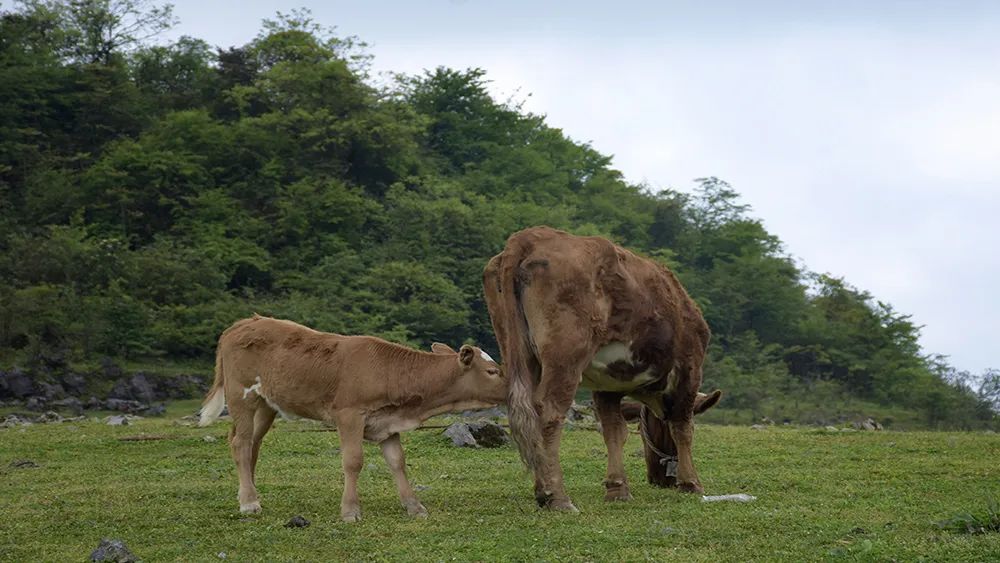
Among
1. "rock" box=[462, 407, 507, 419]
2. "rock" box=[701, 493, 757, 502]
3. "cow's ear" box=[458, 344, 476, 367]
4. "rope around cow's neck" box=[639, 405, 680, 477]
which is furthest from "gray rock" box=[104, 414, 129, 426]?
"rock" box=[701, 493, 757, 502]

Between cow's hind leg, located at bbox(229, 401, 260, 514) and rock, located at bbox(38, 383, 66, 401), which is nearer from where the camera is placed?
cow's hind leg, located at bbox(229, 401, 260, 514)

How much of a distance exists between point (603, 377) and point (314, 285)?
112 feet

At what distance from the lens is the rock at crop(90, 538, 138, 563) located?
30.9 feet

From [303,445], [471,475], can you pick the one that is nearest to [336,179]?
[303,445]

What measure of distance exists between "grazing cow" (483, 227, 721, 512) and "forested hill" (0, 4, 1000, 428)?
27010 millimetres

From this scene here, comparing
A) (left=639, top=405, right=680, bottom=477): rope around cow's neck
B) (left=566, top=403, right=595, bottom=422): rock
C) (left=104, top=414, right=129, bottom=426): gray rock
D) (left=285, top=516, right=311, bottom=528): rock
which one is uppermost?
(left=639, top=405, right=680, bottom=477): rope around cow's neck

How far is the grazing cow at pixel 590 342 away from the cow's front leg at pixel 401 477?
44.1 inches

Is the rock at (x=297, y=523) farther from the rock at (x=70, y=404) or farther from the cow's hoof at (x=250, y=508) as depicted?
the rock at (x=70, y=404)

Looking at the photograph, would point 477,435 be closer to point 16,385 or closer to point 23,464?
point 23,464

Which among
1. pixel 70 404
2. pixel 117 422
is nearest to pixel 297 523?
pixel 117 422

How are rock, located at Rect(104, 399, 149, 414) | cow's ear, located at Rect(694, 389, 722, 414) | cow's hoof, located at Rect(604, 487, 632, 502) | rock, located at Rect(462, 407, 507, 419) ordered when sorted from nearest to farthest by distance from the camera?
cow's hoof, located at Rect(604, 487, 632, 502) < cow's ear, located at Rect(694, 389, 722, 414) < rock, located at Rect(462, 407, 507, 419) < rock, located at Rect(104, 399, 149, 414)

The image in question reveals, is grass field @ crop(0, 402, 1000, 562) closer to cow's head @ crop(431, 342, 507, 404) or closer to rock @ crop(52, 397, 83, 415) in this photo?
cow's head @ crop(431, 342, 507, 404)

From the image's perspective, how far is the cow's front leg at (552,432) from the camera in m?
11.8

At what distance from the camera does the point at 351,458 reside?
37.9 feet
